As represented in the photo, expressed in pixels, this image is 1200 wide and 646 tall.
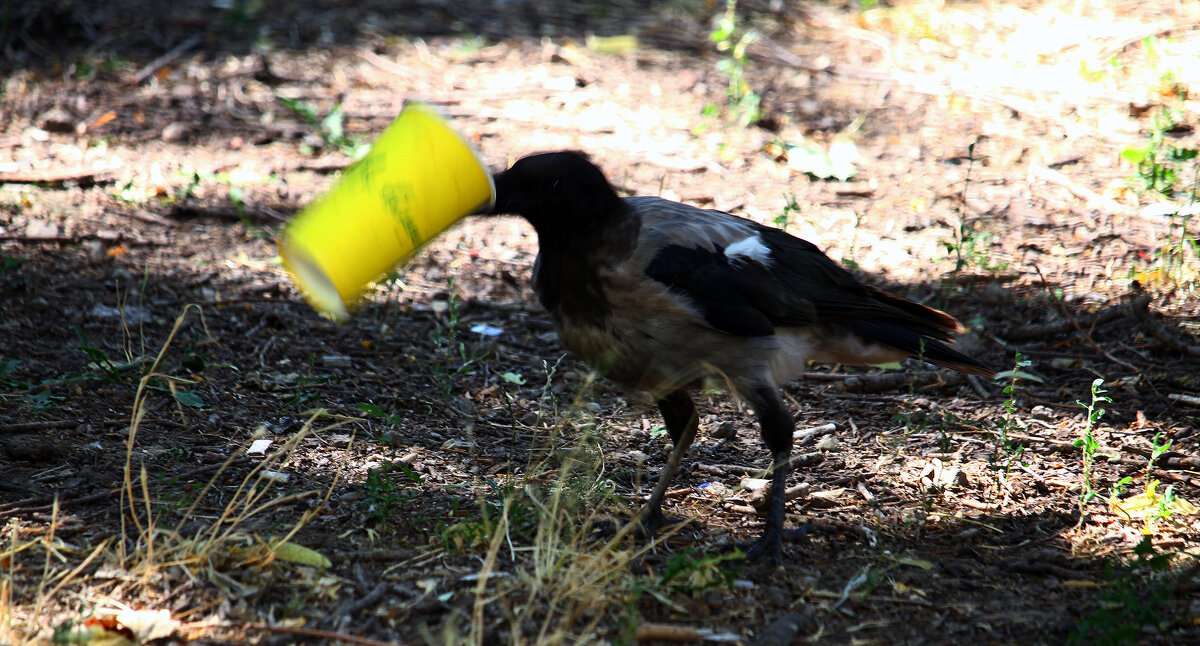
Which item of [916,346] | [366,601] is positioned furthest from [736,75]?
[366,601]

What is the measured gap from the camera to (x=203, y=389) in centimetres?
464

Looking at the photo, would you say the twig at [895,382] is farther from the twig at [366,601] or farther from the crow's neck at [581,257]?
the twig at [366,601]

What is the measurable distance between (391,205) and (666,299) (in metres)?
1.07

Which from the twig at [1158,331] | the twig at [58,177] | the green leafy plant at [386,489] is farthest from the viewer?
the twig at [58,177]

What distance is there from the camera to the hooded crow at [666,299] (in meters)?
3.78

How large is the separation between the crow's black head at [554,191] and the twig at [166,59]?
5829 mm

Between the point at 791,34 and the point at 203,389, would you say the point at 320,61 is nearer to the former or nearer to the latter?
the point at 791,34

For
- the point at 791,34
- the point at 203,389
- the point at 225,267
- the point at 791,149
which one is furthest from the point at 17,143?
the point at 791,34

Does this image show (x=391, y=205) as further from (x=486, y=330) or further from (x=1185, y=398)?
(x=1185, y=398)

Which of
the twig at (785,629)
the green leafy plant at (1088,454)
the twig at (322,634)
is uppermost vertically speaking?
the green leafy plant at (1088,454)

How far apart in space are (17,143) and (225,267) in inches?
97.7

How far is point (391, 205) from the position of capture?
3.29 metres

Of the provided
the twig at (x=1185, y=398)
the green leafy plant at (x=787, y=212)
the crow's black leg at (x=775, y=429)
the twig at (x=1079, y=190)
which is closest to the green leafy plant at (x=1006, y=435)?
the twig at (x=1185, y=398)

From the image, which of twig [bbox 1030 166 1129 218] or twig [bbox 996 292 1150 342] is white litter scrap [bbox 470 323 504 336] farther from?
twig [bbox 1030 166 1129 218]
